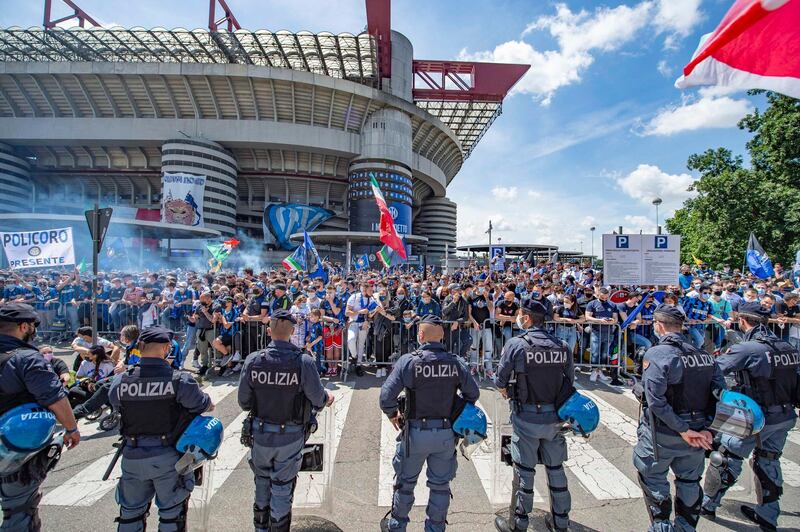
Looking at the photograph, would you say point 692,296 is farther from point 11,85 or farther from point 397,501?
point 11,85

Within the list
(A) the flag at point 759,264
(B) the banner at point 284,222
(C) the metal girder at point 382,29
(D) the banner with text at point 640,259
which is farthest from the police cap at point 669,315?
(C) the metal girder at point 382,29

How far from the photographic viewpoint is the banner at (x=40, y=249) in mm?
9227

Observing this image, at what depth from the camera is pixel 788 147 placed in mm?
20047

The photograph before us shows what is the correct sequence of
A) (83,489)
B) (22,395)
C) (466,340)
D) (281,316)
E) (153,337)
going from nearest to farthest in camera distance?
1. (22,395)
2. (153,337)
3. (281,316)
4. (83,489)
5. (466,340)

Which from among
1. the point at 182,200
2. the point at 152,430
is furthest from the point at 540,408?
the point at 182,200

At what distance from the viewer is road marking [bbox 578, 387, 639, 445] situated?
521 cm

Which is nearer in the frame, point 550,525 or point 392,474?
point 550,525

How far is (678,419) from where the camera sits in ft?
9.68

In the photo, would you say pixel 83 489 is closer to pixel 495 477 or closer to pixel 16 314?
pixel 16 314

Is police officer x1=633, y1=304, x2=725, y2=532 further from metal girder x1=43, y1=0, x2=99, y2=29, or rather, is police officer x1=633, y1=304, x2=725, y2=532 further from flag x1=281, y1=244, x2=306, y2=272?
metal girder x1=43, y1=0, x2=99, y2=29

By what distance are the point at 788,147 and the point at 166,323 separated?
30.7 m

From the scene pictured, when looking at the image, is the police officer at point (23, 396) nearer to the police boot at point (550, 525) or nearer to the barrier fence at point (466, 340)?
the police boot at point (550, 525)

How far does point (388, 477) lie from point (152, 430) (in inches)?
101

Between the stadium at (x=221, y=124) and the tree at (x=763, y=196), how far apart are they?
1268 inches
